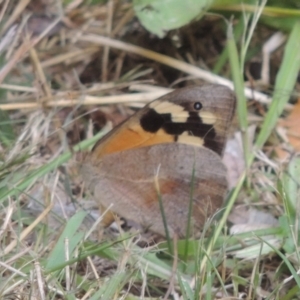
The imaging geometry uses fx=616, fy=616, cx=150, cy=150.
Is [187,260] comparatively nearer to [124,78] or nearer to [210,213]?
[210,213]

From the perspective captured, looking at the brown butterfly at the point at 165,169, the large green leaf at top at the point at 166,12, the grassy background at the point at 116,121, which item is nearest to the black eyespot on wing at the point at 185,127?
the brown butterfly at the point at 165,169

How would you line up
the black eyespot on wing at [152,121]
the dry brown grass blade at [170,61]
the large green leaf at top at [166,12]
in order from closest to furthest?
the black eyespot on wing at [152,121] → the large green leaf at top at [166,12] → the dry brown grass blade at [170,61]

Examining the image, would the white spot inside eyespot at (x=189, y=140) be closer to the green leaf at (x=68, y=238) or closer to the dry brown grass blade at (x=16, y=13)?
the green leaf at (x=68, y=238)

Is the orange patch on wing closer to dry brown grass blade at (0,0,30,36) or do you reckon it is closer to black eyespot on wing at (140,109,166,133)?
black eyespot on wing at (140,109,166,133)

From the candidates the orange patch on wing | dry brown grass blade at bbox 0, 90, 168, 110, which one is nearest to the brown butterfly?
the orange patch on wing

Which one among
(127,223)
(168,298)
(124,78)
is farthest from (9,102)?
(168,298)

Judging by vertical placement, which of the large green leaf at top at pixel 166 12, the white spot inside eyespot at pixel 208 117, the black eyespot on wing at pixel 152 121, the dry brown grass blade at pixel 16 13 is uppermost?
the dry brown grass blade at pixel 16 13

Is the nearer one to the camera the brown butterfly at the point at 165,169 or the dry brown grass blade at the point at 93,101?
the brown butterfly at the point at 165,169

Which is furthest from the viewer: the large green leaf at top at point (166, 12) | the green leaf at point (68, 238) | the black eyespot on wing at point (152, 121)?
the large green leaf at top at point (166, 12)

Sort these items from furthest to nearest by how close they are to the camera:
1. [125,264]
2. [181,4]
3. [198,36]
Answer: [198,36]
[181,4]
[125,264]
